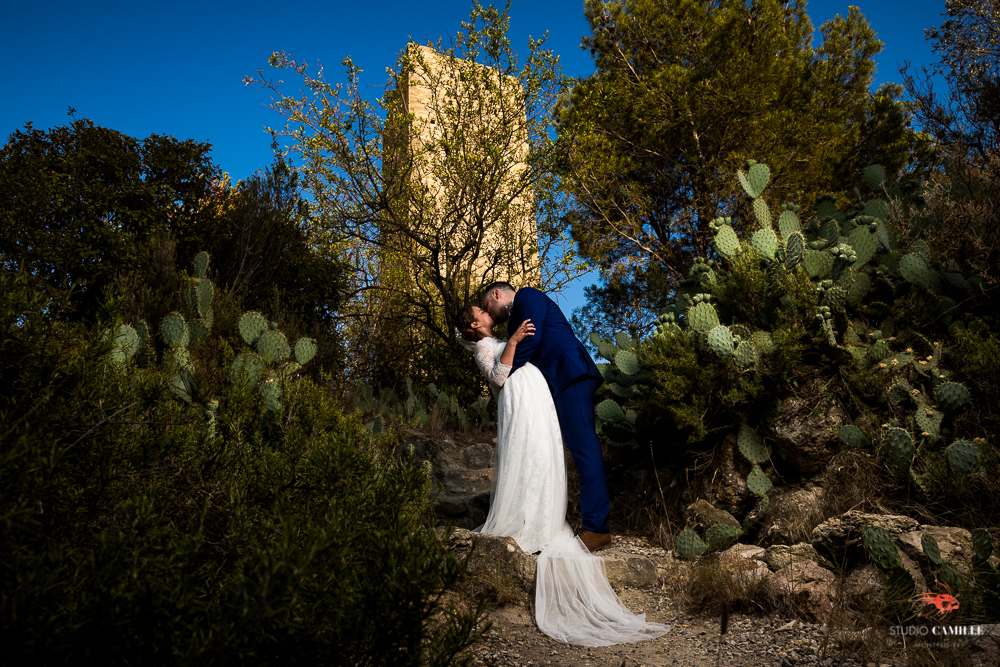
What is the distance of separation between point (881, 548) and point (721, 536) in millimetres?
1051

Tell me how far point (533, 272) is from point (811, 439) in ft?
18.1

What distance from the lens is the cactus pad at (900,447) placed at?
11.9 ft

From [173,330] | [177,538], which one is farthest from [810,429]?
[173,330]

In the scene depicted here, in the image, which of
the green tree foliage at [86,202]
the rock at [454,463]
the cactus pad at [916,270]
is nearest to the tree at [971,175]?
the cactus pad at [916,270]

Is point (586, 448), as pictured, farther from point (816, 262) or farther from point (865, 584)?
point (816, 262)

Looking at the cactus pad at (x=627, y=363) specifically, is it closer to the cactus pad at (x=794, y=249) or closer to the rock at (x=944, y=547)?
the cactus pad at (x=794, y=249)

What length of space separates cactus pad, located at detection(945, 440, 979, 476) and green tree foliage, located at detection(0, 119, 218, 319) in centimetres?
799

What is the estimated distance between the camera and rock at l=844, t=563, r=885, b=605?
2803 mm

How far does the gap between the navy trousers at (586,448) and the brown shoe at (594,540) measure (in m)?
0.04

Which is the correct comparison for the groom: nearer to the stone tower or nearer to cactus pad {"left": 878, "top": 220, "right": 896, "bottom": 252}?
cactus pad {"left": 878, "top": 220, "right": 896, "bottom": 252}

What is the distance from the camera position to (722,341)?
437 centimetres

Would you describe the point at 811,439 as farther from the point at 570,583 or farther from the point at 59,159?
the point at 59,159

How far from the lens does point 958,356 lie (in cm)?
416

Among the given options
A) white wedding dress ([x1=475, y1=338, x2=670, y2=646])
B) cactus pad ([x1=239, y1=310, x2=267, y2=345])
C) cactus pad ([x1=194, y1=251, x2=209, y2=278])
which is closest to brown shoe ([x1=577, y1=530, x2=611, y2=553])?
white wedding dress ([x1=475, y1=338, x2=670, y2=646])
